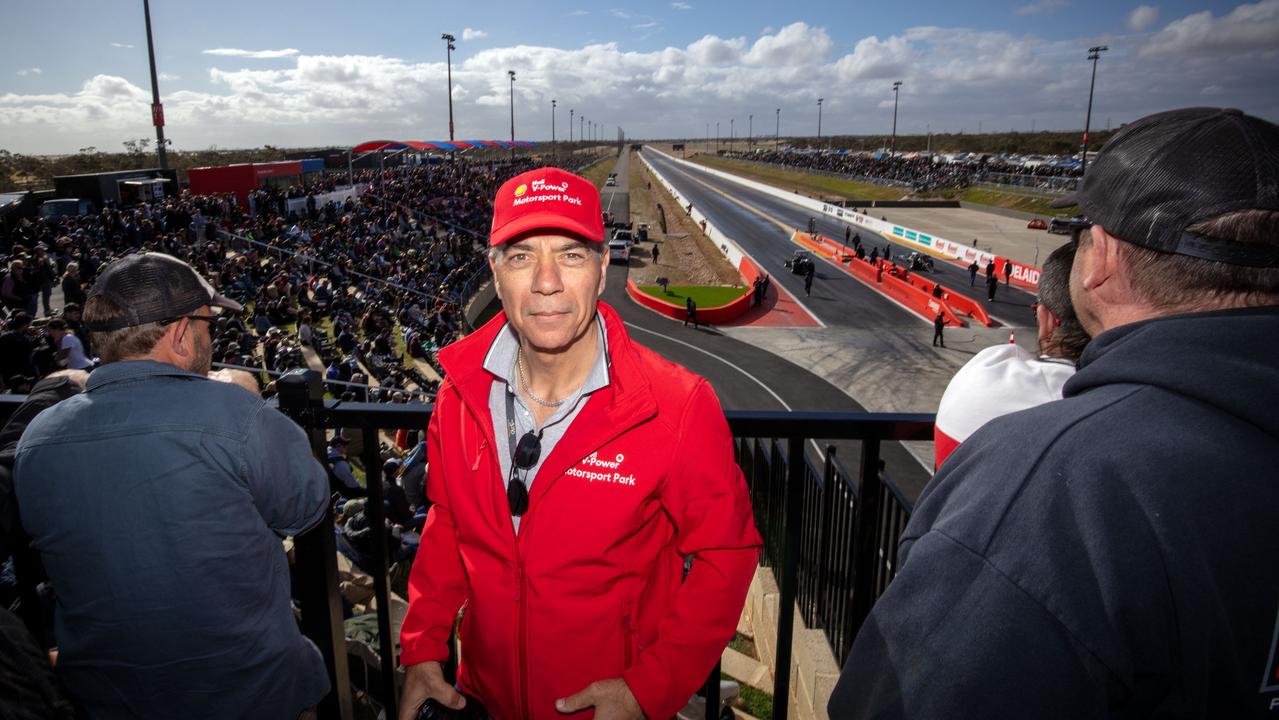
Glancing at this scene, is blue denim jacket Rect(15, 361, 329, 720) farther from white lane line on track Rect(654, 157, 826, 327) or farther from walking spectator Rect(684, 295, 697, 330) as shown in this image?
white lane line on track Rect(654, 157, 826, 327)

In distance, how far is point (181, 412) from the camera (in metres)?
2.05

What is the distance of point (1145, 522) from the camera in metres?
1.06

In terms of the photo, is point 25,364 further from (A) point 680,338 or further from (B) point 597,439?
(A) point 680,338

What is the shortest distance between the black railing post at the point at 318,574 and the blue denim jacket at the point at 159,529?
19cm

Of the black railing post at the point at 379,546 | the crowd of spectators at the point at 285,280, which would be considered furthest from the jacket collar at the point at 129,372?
the crowd of spectators at the point at 285,280

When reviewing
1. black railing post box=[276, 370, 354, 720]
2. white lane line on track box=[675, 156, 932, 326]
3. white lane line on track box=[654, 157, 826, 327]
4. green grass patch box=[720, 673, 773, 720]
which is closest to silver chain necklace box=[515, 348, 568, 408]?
black railing post box=[276, 370, 354, 720]

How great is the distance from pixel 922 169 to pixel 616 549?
11159 cm

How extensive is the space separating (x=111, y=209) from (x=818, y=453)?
896 inches

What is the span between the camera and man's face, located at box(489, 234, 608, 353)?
7.18ft

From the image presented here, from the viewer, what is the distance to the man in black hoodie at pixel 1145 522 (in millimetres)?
1060

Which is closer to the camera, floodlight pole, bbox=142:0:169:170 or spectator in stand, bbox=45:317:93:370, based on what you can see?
spectator in stand, bbox=45:317:93:370

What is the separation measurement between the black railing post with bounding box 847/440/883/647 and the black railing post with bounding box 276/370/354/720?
1.74m

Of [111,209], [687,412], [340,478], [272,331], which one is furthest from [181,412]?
[111,209]

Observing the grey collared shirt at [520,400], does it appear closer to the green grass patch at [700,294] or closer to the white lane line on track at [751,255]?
the white lane line on track at [751,255]
